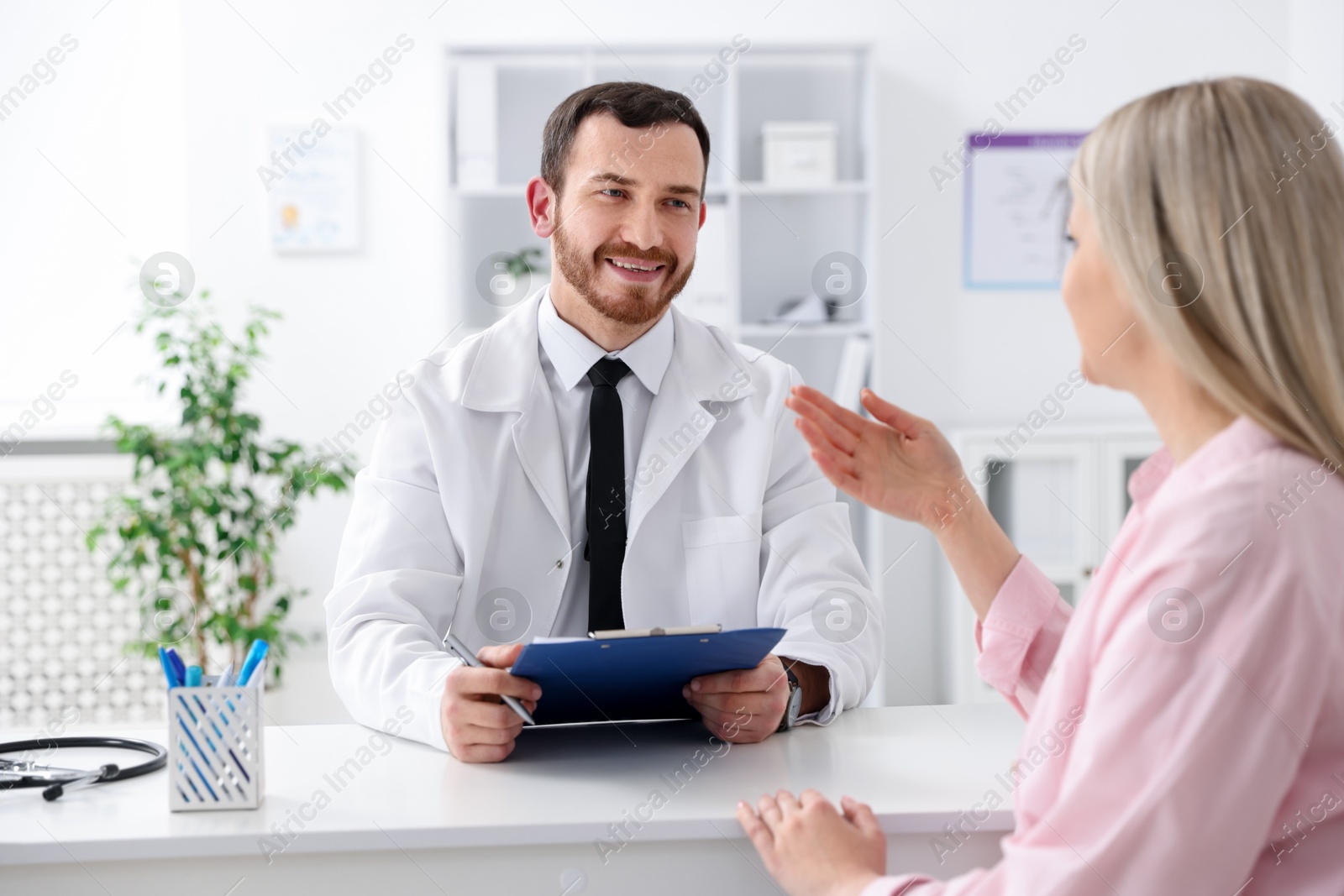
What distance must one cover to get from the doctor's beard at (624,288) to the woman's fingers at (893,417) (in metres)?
0.66

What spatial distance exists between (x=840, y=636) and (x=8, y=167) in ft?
11.1

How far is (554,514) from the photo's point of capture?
1687mm

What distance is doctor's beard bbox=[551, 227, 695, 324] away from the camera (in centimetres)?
182

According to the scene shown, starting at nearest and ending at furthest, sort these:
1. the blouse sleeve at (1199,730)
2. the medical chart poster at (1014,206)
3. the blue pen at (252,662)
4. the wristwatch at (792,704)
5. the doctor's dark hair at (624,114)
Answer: the blouse sleeve at (1199,730)
the blue pen at (252,662)
the wristwatch at (792,704)
the doctor's dark hair at (624,114)
the medical chart poster at (1014,206)

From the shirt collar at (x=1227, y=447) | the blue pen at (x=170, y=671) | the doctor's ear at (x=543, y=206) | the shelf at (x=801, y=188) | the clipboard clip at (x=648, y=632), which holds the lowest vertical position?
the blue pen at (x=170, y=671)

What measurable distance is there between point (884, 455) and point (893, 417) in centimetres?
5

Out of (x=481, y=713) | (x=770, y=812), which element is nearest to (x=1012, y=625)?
(x=770, y=812)

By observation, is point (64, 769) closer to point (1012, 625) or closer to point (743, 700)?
point (743, 700)

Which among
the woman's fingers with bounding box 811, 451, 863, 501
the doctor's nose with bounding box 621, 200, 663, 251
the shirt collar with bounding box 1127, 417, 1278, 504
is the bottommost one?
the woman's fingers with bounding box 811, 451, 863, 501

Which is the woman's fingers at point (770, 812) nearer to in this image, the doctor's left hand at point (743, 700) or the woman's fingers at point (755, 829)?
the woman's fingers at point (755, 829)

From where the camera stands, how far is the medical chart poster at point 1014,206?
12.6 feet

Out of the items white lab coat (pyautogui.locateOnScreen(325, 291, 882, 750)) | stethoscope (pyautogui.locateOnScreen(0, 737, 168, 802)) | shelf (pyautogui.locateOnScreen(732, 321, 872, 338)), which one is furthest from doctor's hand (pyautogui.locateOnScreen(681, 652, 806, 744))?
shelf (pyautogui.locateOnScreen(732, 321, 872, 338))

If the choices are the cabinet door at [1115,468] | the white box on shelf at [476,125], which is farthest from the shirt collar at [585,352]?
the cabinet door at [1115,468]

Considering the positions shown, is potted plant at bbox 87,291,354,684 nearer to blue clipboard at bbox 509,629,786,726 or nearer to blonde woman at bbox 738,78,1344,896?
blue clipboard at bbox 509,629,786,726
